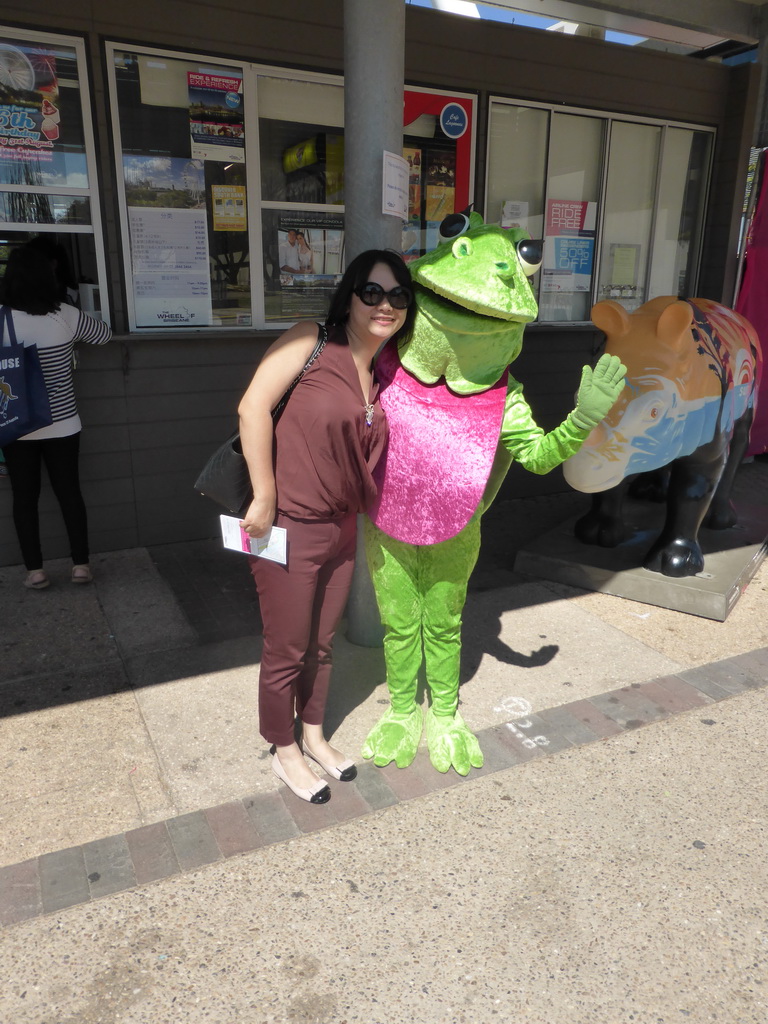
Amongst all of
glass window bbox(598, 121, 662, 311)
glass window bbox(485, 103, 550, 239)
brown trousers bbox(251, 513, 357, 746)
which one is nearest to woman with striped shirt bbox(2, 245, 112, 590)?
brown trousers bbox(251, 513, 357, 746)

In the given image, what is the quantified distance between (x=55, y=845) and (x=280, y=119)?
4724 mm

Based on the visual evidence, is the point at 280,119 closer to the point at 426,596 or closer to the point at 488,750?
the point at 426,596

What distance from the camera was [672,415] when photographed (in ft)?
13.1

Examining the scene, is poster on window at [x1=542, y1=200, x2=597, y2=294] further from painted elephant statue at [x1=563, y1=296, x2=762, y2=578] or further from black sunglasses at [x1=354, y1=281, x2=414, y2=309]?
black sunglasses at [x1=354, y1=281, x2=414, y2=309]

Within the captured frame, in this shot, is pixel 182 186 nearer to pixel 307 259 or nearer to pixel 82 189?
pixel 82 189

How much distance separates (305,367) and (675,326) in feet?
7.34

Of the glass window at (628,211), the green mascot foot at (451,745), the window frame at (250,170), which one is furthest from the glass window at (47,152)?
the glass window at (628,211)

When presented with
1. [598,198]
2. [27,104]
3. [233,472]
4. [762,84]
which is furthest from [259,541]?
[762,84]

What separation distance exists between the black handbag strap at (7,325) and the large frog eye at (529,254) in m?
2.93

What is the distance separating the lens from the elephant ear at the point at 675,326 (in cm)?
375

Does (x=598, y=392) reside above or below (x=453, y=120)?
below

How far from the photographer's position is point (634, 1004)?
6.82ft

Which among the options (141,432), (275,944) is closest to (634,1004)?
(275,944)

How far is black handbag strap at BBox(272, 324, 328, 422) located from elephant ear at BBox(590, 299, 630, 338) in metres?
1.96
